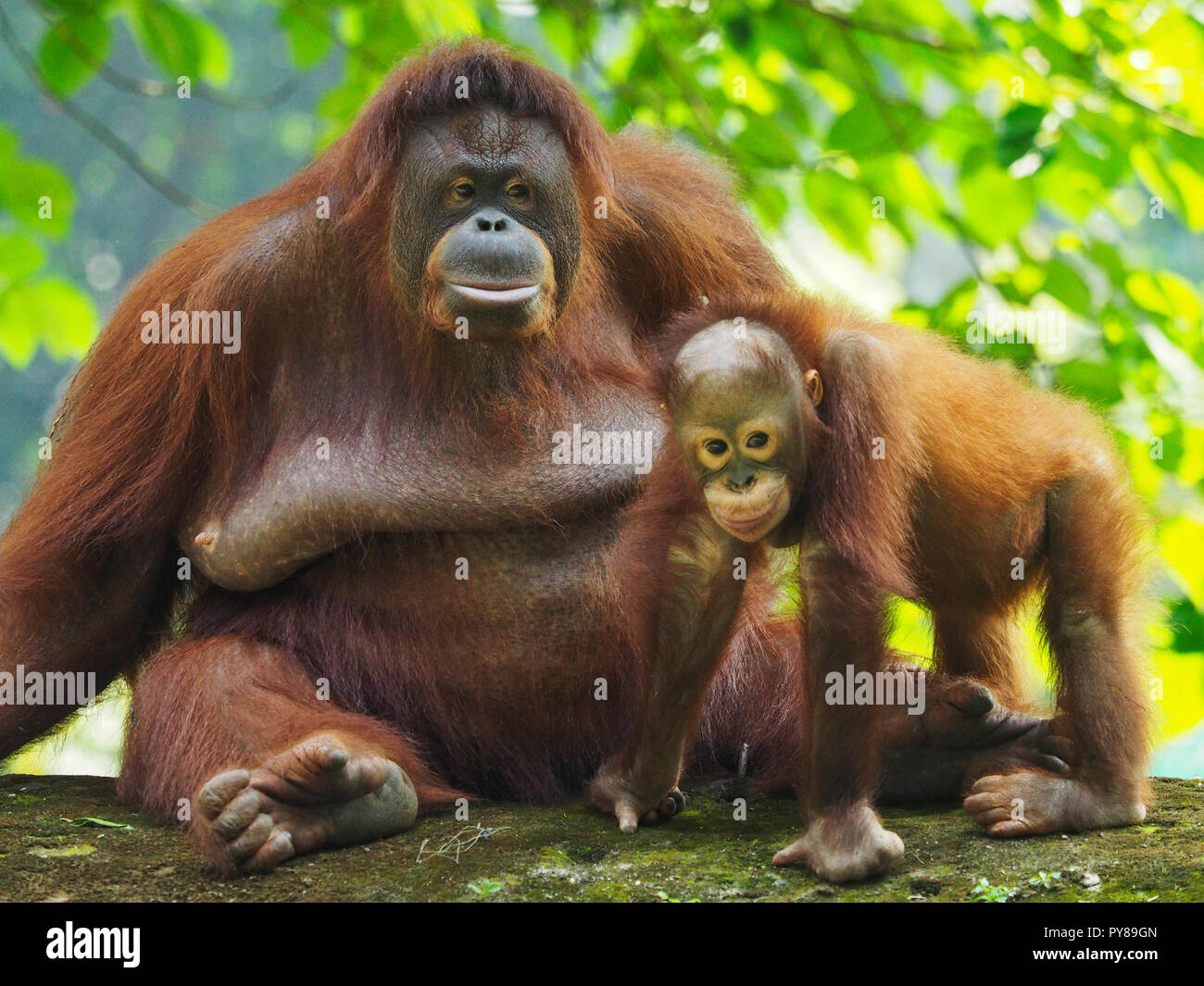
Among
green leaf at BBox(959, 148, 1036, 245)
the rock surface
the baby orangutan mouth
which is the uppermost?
green leaf at BBox(959, 148, 1036, 245)

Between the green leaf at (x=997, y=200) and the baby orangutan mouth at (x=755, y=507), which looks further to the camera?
the green leaf at (x=997, y=200)

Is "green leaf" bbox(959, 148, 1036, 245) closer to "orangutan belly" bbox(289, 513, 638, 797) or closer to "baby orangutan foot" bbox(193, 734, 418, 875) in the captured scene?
"orangutan belly" bbox(289, 513, 638, 797)

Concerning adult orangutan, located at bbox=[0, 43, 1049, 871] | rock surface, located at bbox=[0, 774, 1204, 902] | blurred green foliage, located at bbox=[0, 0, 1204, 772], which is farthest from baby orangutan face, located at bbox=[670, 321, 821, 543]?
blurred green foliage, located at bbox=[0, 0, 1204, 772]

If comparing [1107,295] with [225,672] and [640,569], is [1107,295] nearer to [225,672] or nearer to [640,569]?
[640,569]

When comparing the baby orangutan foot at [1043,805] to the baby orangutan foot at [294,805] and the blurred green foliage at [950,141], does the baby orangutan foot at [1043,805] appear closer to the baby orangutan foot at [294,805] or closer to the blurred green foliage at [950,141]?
the blurred green foliage at [950,141]

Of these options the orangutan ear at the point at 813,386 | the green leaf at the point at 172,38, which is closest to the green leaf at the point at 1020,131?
the orangutan ear at the point at 813,386

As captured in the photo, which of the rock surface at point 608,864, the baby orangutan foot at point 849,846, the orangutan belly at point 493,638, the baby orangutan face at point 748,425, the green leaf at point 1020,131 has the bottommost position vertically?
the rock surface at point 608,864

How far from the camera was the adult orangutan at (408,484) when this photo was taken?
3090 mm

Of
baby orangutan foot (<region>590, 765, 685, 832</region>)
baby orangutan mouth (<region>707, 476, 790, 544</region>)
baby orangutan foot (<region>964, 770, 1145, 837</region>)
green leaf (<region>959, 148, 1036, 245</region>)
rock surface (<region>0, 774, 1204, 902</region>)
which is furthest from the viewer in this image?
green leaf (<region>959, 148, 1036, 245</region>)

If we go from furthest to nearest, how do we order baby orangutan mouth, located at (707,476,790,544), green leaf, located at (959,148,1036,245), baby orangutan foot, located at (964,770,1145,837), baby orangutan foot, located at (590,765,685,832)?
green leaf, located at (959,148,1036,245) < baby orangutan foot, located at (590,765,685,832) < baby orangutan foot, located at (964,770,1145,837) < baby orangutan mouth, located at (707,476,790,544)

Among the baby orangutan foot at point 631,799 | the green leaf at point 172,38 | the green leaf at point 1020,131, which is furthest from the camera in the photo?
the green leaf at point 172,38

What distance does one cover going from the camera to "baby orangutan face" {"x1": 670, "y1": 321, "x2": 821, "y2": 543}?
8.91 ft

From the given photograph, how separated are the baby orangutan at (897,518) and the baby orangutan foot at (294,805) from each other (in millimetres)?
813

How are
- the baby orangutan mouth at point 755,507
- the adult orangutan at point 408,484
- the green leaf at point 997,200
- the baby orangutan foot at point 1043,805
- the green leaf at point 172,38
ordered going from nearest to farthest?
the baby orangutan mouth at point 755,507 < the baby orangutan foot at point 1043,805 < the adult orangutan at point 408,484 < the green leaf at point 172,38 < the green leaf at point 997,200
